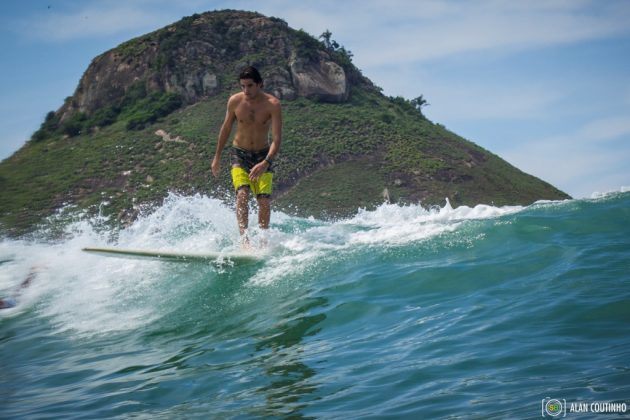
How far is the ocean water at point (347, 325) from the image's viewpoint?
417 cm

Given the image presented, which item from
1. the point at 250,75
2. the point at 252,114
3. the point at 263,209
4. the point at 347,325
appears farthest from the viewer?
the point at 263,209

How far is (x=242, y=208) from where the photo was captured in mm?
8391

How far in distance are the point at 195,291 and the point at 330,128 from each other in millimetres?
57852

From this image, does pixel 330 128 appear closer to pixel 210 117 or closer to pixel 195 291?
pixel 210 117

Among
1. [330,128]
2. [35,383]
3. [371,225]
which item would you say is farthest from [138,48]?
[35,383]

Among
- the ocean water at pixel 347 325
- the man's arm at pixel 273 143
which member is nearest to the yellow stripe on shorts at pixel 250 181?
the man's arm at pixel 273 143

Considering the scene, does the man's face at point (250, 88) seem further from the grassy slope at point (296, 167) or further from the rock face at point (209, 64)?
the rock face at point (209, 64)

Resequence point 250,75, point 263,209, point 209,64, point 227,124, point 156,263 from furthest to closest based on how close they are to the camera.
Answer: point 209,64 < point 156,263 < point 227,124 < point 263,209 < point 250,75

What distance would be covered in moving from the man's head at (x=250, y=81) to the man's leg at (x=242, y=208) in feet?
4.06

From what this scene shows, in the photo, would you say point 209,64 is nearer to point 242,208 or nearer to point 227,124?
point 227,124

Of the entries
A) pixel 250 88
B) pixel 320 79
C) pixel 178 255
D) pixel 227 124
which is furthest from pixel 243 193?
pixel 320 79

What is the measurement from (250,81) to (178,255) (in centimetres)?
231

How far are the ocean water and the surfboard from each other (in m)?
0.12

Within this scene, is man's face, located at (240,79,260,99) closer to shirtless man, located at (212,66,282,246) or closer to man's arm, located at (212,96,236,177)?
shirtless man, located at (212,66,282,246)
